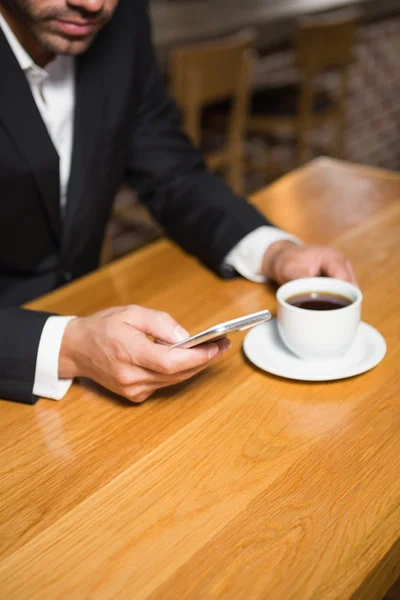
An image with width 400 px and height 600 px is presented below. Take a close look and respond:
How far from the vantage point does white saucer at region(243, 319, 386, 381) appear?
0.88 meters

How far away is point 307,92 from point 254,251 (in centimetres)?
268

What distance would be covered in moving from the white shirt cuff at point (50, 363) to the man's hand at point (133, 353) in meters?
0.01

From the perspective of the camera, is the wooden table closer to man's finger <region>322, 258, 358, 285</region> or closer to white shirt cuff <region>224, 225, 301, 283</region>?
man's finger <region>322, 258, 358, 285</region>

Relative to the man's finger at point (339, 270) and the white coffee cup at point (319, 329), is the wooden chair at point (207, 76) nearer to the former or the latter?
the man's finger at point (339, 270)

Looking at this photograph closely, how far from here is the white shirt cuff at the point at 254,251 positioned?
1193 millimetres

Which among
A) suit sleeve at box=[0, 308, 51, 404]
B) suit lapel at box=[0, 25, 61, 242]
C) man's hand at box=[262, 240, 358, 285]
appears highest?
suit lapel at box=[0, 25, 61, 242]

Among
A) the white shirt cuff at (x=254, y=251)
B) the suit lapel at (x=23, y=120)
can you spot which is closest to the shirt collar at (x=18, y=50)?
the suit lapel at (x=23, y=120)

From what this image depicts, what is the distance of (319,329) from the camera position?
865 millimetres

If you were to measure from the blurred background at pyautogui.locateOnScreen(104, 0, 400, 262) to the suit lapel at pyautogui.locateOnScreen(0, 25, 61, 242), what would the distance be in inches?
54.4

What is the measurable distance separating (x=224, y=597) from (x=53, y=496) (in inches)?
8.8

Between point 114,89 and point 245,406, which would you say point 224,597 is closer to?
point 245,406

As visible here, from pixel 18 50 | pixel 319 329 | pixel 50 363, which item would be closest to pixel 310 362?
pixel 319 329

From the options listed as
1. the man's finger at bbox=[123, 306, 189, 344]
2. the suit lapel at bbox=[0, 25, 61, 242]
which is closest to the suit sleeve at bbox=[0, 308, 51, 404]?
the man's finger at bbox=[123, 306, 189, 344]

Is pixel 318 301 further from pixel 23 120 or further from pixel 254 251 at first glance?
pixel 23 120
